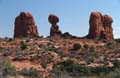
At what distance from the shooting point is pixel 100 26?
258ft

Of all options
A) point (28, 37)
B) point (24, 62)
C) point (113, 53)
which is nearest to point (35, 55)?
point (24, 62)

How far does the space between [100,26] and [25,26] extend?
13.7 metres

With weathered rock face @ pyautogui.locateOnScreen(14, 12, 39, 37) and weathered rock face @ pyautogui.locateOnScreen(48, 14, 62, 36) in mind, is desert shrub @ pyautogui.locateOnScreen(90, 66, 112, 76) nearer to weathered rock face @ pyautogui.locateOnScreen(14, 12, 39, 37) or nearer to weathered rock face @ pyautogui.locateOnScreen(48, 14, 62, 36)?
weathered rock face @ pyautogui.locateOnScreen(14, 12, 39, 37)

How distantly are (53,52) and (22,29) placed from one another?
2240cm

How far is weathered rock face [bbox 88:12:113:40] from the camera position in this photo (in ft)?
254

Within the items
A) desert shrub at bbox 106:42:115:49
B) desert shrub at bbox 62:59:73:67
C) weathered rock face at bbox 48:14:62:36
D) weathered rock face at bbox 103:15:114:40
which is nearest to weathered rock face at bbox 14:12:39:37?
weathered rock face at bbox 48:14:62:36

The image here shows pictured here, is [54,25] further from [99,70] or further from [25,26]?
[99,70]

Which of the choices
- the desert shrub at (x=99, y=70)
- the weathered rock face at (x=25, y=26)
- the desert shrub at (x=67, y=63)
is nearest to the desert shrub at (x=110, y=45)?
the weathered rock face at (x=25, y=26)

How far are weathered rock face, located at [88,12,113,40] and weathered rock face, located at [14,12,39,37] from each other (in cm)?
1052

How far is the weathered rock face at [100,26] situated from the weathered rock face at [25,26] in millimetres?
10519

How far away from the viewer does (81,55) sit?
190 feet

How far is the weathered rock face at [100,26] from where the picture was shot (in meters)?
77.6

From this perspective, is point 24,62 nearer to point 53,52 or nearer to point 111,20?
point 53,52

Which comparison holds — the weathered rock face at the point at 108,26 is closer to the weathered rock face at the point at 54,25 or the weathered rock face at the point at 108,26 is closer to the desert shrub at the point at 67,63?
the weathered rock face at the point at 54,25
